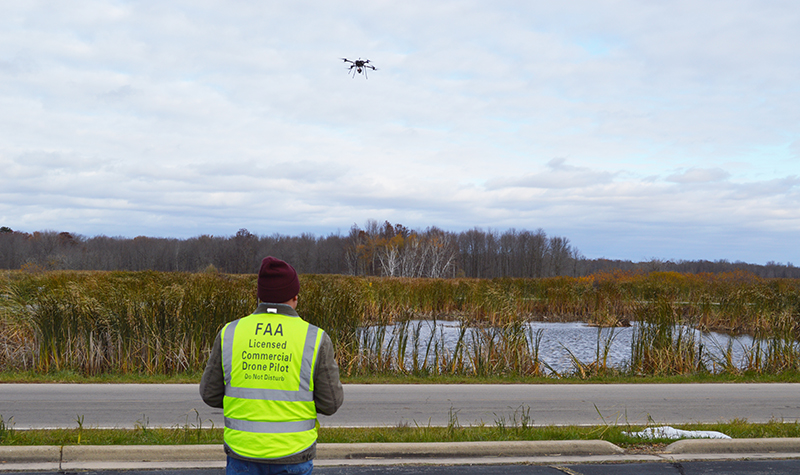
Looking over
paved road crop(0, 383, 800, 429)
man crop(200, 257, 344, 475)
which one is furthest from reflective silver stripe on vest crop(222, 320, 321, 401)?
paved road crop(0, 383, 800, 429)

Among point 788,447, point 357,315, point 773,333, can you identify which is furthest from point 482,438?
point 773,333

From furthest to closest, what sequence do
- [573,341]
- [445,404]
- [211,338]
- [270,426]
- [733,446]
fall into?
[573,341]
[211,338]
[445,404]
[733,446]
[270,426]

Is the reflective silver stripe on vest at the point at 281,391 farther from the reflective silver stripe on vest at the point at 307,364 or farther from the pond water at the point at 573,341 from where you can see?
the pond water at the point at 573,341

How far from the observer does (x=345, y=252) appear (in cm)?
11856

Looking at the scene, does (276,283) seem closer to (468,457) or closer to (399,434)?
(468,457)

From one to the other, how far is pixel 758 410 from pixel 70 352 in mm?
12470

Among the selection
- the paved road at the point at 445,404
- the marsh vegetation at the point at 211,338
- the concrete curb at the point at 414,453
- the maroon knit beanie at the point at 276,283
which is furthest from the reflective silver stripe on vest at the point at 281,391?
the marsh vegetation at the point at 211,338

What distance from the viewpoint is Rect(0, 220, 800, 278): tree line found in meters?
102

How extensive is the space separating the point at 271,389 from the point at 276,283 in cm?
57

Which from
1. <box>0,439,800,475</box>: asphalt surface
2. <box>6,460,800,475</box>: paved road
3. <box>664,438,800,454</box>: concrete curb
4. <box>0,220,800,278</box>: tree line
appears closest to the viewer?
<box>6,460,800,475</box>: paved road

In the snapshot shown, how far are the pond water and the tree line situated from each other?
72.1 m

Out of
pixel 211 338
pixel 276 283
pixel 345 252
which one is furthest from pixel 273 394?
pixel 345 252

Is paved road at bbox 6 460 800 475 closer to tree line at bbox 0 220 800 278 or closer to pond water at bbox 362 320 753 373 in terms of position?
pond water at bbox 362 320 753 373

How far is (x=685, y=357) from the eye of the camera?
43.9ft
